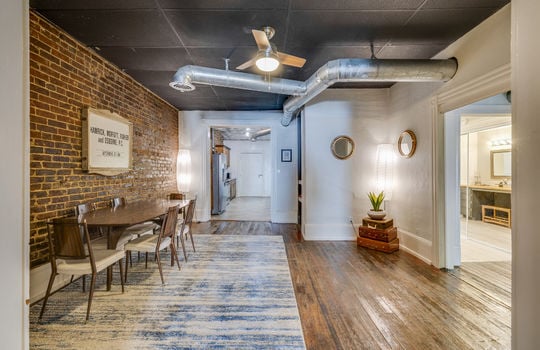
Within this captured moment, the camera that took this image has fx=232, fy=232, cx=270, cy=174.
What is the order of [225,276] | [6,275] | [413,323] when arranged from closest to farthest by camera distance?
[6,275], [413,323], [225,276]

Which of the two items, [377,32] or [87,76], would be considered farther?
[87,76]

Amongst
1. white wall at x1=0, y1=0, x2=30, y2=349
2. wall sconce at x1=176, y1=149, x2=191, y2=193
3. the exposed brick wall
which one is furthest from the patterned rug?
wall sconce at x1=176, y1=149, x2=191, y2=193

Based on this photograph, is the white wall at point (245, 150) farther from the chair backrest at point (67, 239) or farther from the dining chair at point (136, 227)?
the chair backrest at point (67, 239)

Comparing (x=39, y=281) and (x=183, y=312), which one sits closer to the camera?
(x=183, y=312)

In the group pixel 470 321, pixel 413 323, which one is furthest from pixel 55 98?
pixel 470 321

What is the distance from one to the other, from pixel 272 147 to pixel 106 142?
337 cm

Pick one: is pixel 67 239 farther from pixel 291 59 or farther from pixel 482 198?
pixel 482 198

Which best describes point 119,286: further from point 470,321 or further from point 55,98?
point 470,321

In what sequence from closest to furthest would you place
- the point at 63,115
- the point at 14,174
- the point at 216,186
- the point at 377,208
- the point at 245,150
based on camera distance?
1. the point at 14,174
2. the point at 63,115
3. the point at 377,208
4. the point at 216,186
5. the point at 245,150

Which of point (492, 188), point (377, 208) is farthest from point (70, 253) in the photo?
point (492, 188)

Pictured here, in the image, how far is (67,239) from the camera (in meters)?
2.00

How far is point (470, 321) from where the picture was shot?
1.93m

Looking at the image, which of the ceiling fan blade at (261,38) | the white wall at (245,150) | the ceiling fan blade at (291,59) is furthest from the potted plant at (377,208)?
the white wall at (245,150)

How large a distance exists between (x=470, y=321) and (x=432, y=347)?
1.87ft
